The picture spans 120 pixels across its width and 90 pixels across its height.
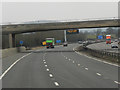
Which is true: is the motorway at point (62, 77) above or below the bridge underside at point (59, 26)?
below

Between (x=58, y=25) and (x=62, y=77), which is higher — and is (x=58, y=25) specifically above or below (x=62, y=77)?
above

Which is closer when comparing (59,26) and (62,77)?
(62,77)

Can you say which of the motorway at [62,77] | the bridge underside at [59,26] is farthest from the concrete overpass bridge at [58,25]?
the motorway at [62,77]

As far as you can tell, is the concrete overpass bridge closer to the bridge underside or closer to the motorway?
the bridge underside

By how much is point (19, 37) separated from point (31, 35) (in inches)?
613

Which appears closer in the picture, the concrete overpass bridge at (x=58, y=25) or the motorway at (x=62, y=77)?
the motorway at (x=62, y=77)

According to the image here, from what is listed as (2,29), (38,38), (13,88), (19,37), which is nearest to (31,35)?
(38,38)

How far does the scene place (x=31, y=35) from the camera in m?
130

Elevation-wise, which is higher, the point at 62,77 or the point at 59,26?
the point at 59,26

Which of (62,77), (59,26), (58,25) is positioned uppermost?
(58,25)

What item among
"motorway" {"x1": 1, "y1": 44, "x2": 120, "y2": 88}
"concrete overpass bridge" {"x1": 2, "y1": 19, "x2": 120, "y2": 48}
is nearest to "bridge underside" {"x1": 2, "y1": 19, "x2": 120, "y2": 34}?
"concrete overpass bridge" {"x1": 2, "y1": 19, "x2": 120, "y2": 48}

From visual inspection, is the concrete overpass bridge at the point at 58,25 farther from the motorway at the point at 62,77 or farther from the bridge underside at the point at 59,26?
the motorway at the point at 62,77

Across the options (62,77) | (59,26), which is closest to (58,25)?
(59,26)

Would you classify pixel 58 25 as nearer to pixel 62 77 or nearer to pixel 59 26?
pixel 59 26
